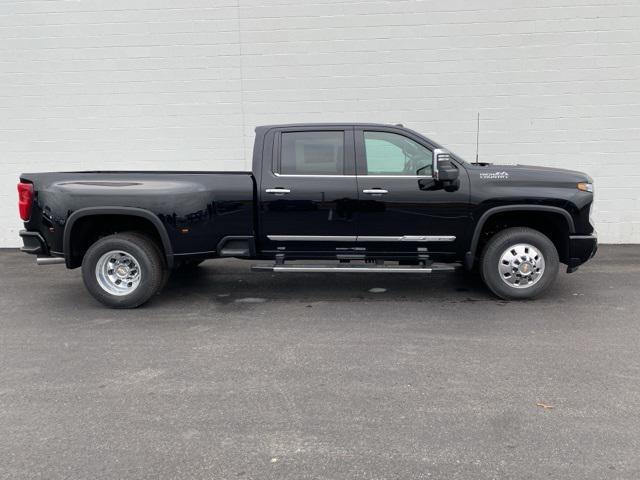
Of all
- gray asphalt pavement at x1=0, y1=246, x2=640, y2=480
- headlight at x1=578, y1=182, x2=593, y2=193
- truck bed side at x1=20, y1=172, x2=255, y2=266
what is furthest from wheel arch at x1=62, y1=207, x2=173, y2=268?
headlight at x1=578, y1=182, x2=593, y2=193

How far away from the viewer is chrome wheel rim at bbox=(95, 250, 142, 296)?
554 cm

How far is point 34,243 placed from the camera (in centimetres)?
558

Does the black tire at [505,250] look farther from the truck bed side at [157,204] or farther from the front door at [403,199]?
the truck bed side at [157,204]

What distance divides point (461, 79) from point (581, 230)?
408 cm

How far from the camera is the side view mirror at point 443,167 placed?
17.0 feet

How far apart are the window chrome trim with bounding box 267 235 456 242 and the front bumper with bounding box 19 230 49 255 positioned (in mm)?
2446

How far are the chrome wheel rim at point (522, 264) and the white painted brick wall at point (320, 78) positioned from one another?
12.0 feet

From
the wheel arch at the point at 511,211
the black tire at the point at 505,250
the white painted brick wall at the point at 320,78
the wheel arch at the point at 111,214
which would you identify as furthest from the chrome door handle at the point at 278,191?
the white painted brick wall at the point at 320,78

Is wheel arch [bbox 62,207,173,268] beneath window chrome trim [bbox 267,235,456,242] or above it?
above

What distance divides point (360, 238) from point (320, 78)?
4.20 meters

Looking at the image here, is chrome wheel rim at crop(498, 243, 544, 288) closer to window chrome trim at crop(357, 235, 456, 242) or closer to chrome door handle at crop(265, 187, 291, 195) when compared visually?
window chrome trim at crop(357, 235, 456, 242)

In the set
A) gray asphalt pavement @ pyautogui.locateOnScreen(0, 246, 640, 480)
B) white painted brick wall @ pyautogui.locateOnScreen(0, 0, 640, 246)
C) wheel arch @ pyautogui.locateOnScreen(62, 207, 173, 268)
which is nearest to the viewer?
gray asphalt pavement @ pyautogui.locateOnScreen(0, 246, 640, 480)

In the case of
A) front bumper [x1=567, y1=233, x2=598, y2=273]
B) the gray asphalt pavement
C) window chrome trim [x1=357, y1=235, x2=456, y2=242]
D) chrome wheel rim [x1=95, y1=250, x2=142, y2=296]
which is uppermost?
window chrome trim [x1=357, y1=235, x2=456, y2=242]

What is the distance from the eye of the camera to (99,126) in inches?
358
